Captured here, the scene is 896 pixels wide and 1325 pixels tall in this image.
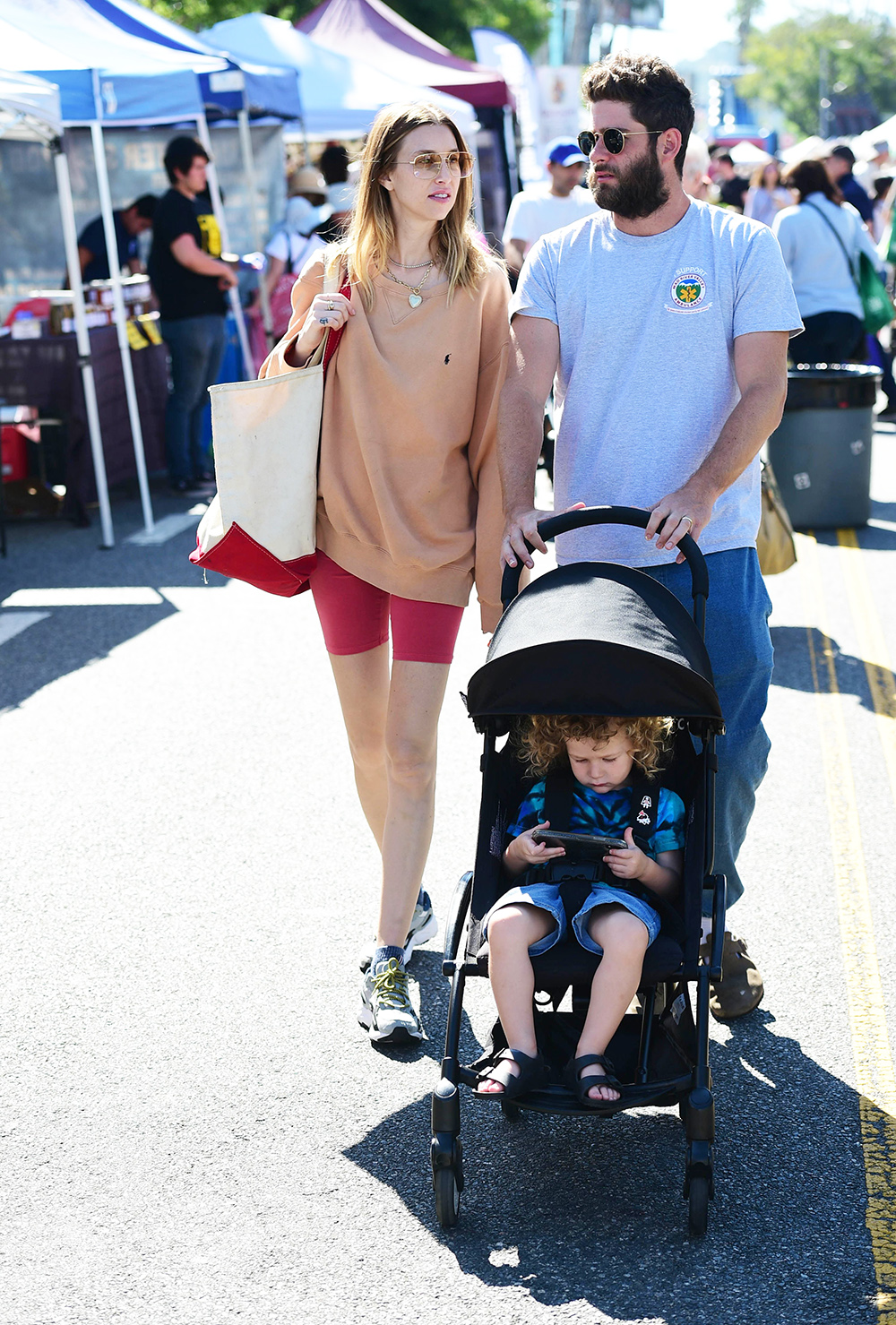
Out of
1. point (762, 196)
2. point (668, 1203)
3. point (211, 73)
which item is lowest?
point (668, 1203)

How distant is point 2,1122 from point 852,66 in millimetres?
116452

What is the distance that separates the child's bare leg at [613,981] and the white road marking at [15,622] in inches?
211

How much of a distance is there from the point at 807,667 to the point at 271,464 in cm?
390

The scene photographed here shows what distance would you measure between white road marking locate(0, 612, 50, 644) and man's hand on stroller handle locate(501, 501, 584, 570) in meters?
4.93

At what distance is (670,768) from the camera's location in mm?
Answer: 3355

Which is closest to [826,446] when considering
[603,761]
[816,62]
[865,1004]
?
[865,1004]

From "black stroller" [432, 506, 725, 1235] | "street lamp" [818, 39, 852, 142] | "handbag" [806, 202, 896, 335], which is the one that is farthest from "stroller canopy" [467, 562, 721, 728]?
"street lamp" [818, 39, 852, 142]

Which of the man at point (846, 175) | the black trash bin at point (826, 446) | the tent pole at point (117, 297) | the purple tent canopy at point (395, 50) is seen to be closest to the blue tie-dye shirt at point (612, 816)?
the black trash bin at point (826, 446)

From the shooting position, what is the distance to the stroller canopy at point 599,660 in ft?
9.82

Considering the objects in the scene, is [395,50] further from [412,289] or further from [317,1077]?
[317,1077]

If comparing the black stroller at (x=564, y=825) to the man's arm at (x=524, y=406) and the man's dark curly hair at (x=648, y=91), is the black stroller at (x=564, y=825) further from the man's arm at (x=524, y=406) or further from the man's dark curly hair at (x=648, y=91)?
the man's dark curly hair at (x=648, y=91)

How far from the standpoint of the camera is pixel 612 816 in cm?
322

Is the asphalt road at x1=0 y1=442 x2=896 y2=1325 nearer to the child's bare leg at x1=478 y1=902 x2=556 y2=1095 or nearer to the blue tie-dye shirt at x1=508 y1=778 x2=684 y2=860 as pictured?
the child's bare leg at x1=478 y1=902 x2=556 y2=1095

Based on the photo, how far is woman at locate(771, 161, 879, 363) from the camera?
9.99m
